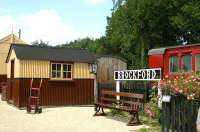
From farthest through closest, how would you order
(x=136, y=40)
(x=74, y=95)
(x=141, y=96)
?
(x=136, y=40) → (x=74, y=95) → (x=141, y=96)

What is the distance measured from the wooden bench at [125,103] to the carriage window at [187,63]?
11.4 feet

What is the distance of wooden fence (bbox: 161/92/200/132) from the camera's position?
30.2ft

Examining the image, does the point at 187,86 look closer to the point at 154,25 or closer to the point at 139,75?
the point at 139,75

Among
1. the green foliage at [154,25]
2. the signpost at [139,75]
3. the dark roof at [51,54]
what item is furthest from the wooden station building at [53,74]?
the green foliage at [154,25]

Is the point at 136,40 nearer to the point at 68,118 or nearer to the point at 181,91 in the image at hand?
the point at 68,118

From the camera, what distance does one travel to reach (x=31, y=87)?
68.5ft

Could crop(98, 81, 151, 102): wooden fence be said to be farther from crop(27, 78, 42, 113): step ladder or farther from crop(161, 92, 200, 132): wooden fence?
crop(161, 92, 200, 132): wooden fence

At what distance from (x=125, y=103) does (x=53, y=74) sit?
711 centimetres

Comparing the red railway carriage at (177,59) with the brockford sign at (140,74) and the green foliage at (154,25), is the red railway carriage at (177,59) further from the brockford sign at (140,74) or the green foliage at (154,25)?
the green foliage at (154,25)

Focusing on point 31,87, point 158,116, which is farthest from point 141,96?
point 31,87

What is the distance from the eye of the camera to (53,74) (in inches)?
875

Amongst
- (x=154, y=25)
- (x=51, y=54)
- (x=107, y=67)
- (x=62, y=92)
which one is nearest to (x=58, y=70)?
(x=51, y=54)

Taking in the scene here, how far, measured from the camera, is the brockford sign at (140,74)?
46.2ft

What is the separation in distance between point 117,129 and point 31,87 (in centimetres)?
911
